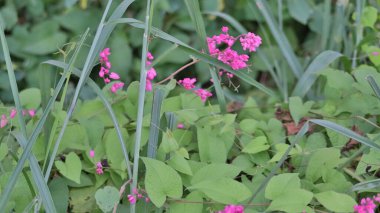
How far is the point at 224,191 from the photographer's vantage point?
3.93ft

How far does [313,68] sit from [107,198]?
88cm

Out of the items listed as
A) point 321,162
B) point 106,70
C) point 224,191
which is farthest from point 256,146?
point 106,70

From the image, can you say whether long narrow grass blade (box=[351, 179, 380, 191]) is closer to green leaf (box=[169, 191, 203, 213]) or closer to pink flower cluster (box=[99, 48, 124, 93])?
green leaf (box=[169, 191, 203, 213])

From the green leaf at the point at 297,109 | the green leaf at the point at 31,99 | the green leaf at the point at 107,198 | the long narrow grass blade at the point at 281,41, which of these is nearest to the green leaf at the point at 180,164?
the green leaf at the point at 107,198

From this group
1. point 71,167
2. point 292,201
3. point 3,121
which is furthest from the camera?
point 3,121

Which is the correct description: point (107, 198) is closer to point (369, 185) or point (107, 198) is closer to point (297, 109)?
point (369, 185)

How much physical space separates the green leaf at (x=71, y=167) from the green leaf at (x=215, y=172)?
278 mm

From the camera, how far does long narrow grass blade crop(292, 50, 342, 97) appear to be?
1763mm

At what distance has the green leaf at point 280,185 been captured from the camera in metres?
1.20

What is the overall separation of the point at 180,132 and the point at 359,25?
785mm

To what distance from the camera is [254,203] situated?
1277mm

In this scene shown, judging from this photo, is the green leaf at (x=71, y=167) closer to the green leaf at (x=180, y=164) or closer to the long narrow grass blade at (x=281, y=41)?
the green leaf at (x=180, y=164)

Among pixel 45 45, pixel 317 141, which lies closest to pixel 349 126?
pixel 317 141

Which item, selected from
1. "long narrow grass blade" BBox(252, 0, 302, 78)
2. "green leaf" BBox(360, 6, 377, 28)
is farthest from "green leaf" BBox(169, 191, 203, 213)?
"green leaf" BBox(360, 6, 377, 28)
